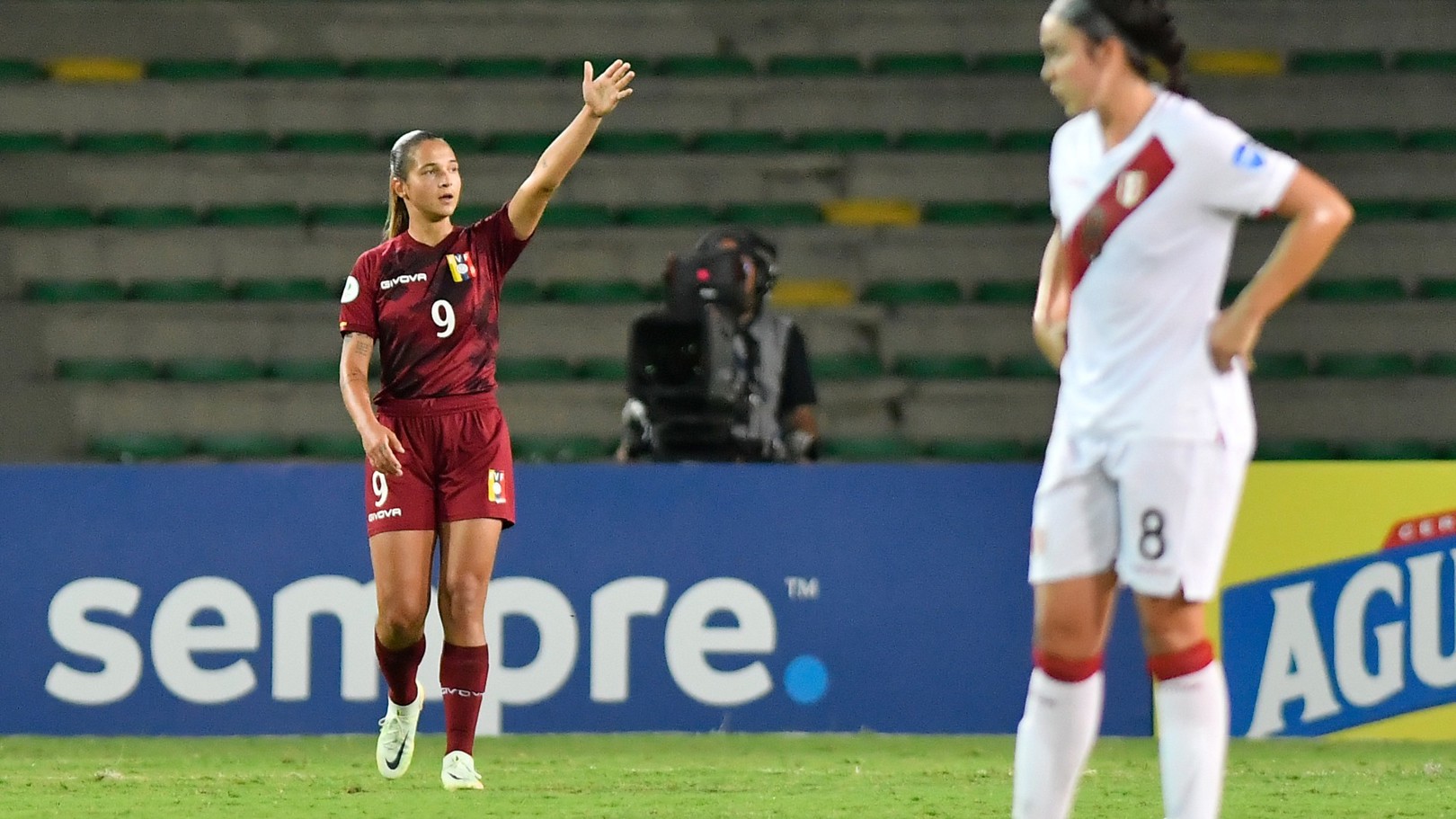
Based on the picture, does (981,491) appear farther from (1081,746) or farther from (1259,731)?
(1081,746)

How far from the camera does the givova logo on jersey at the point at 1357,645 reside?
711cm

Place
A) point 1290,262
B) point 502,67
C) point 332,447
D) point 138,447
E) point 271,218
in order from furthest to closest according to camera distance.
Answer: point 502,67 → point 271,218 → point 138,447 → point 332,447 → point 1290,262

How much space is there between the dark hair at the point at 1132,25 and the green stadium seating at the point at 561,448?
623 centimetres

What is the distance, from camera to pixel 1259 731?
714cm

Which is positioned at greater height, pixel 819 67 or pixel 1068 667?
pixel 819 67

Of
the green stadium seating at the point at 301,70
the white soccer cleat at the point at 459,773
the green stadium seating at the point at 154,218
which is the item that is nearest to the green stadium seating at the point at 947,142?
the green stadium seating at the point at 301,70

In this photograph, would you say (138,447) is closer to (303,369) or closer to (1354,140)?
(303,369)

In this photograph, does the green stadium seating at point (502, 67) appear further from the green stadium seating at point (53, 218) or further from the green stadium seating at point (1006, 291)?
the green stadium seating at point (1006, 291)

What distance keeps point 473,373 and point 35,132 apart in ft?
19.9

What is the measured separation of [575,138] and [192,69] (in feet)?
20.2

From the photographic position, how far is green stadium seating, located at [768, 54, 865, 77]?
10.9 m

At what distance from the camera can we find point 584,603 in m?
7.29

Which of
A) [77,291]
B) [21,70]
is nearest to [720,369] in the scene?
[77,291]

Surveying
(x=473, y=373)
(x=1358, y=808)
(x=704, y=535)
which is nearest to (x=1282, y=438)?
(x=704, y=535)
